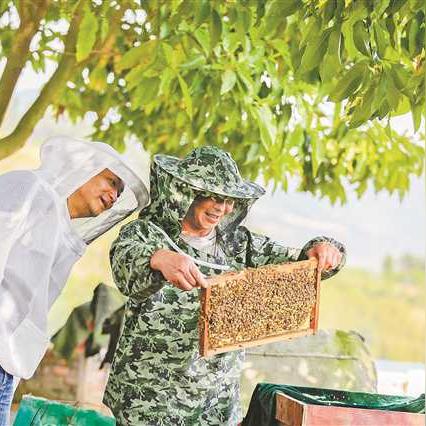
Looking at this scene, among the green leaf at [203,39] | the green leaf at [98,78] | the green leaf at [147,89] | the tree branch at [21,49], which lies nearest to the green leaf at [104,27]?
the tree branch at [21,49]

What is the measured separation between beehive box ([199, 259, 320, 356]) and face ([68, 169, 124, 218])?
0.36m

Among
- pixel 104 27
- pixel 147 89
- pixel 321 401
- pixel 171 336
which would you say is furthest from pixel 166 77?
pixel 321 401

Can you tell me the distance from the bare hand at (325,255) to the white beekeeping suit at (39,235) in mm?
458

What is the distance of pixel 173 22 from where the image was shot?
10.5 ft

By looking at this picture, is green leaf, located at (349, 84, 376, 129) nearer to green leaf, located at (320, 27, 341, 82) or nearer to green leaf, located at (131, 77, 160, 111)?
green leaf, located at (320, 27, 341, 82)

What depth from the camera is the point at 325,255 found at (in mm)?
2502

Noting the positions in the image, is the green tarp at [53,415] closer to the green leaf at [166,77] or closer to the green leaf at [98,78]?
the green leaf at [166,77]

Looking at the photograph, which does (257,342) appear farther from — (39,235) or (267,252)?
(39,235)

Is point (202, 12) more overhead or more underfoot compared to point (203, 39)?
more underfoot

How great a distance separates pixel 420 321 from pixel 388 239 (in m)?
1.44

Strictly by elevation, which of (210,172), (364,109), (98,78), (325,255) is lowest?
(325,255)

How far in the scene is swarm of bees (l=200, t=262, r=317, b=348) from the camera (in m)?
2.38

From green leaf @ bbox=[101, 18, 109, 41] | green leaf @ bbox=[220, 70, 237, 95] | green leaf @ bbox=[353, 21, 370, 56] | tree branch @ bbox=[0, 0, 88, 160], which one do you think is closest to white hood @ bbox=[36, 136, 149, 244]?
green leaf @ bbox=[353, 21, 370, 56]

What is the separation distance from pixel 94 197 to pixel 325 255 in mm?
604
